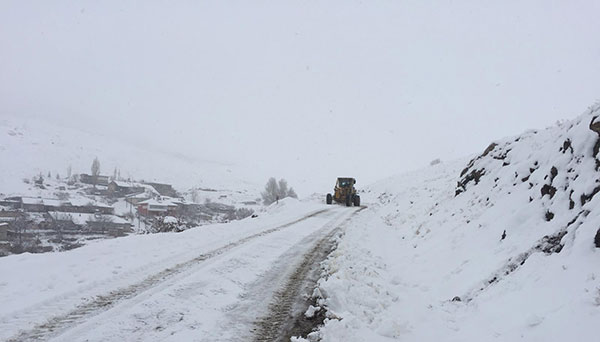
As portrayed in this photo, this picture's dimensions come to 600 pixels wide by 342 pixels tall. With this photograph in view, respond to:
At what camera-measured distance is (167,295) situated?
5621 mm

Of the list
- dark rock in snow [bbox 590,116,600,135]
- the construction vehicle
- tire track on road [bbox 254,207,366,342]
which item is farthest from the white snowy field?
the construction vehicle

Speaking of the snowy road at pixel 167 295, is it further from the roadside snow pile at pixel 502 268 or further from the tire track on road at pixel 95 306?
the roadside snow pile at pixel 502 268

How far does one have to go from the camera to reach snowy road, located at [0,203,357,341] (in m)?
4.34

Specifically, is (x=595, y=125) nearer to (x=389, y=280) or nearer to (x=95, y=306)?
(x=389, y=280)

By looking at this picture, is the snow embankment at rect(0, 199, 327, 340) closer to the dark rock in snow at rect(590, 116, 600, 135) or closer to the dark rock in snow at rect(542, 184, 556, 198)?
the dark rock in snow at rect(542, 184, 556, 198)

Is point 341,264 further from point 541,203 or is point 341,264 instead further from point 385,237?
point 385,237

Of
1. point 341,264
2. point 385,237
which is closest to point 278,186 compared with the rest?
point 385,237

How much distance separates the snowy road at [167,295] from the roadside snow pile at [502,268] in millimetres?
1089

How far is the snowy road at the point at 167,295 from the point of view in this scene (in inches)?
171

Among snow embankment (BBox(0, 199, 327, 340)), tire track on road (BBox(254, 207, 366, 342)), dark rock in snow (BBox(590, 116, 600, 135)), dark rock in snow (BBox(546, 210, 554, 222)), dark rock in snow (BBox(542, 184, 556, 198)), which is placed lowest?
tire track on road (BBox(254, 207, 366, 342))

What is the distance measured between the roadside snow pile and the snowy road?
3.57 feet

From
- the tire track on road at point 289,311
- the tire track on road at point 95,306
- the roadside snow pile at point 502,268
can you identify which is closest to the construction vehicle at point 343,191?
the roadside snow pile at point 502,268

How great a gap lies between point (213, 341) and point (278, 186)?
8178 cm

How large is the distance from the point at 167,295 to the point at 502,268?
233 inches
